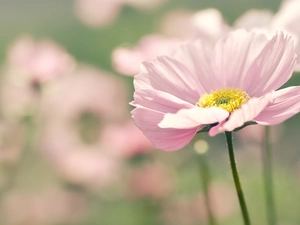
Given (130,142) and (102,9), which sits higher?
(102,9)

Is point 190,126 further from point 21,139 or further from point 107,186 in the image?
point 107,186

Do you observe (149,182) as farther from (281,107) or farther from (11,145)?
(281,107)

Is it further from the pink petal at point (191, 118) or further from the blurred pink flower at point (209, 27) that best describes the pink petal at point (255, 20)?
the pink petal at point (191, 118)

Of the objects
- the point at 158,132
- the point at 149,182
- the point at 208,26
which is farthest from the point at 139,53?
the point at 149,182

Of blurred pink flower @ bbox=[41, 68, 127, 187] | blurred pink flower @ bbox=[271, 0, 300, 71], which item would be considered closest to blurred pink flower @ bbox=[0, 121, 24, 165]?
blurred pink flower @ bbox=[41, 68, 127, 187]

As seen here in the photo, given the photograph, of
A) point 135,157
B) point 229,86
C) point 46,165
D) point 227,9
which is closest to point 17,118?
point 135,157

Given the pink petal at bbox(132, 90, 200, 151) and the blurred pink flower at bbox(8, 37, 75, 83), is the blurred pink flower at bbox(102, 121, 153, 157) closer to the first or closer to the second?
the blurred pink flower at bbox(8, 37, 75, 83)

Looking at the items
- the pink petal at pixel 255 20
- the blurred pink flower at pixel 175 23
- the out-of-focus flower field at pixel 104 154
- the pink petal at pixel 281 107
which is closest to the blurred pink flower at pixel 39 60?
the out-of-focus flower field at pixel 104 154
